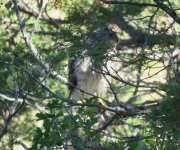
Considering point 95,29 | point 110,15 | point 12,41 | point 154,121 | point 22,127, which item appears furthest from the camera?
point 22,127

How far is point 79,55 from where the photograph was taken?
3938 mm

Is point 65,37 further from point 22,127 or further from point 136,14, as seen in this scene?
point 22,127

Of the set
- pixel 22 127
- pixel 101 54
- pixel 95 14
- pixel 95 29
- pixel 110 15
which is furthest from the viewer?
pixel 22 127

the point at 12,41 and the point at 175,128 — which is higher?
the point at 12,41

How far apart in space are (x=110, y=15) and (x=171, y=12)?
3.38 ft

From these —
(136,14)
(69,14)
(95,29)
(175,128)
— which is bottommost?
(175,128)

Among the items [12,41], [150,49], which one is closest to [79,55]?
[150,49]

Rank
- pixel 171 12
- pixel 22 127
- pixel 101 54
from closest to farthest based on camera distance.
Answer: pixel 171 12, pixel 101 54, pixel 22 127

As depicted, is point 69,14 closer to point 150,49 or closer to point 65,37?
point 65,37

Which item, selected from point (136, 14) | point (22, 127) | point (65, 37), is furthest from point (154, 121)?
point (22, 127)

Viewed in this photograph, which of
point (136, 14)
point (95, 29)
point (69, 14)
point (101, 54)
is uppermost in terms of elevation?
point (136, 14)

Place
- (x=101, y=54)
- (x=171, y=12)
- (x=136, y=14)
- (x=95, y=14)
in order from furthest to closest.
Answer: (x=136, y=14), (x=95, y=14), (x=101, y=54), (x=171, y=12)

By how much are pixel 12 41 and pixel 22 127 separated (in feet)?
5.16

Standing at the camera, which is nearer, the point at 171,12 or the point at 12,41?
the point at 171,12
